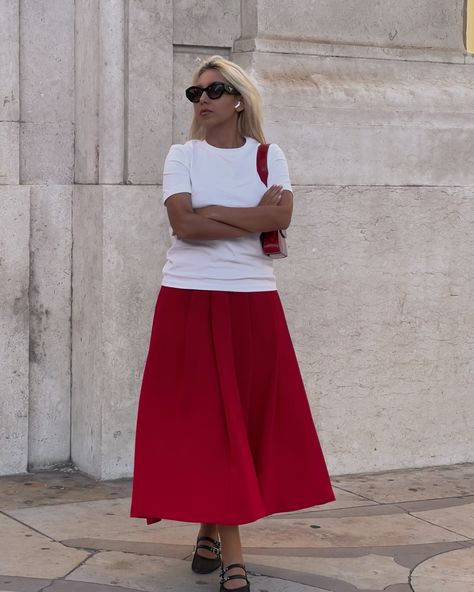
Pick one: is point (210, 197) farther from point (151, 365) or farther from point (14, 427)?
point (14, 427)

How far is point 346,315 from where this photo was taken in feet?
21.0

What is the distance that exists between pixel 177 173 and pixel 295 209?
71.0 inches

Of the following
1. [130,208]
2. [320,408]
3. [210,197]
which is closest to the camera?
[210,197]

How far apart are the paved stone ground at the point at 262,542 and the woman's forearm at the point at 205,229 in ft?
4.21

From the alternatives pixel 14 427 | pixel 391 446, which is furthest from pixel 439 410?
pixel 14 427

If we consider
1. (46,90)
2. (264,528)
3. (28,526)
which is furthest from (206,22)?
(28,526)

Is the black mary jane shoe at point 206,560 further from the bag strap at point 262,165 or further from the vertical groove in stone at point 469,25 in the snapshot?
the vertical groove in stone at point 469,25

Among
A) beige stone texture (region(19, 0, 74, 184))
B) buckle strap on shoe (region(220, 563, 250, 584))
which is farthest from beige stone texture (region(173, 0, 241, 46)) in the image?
buckle strap on shoe (region(220, 563, 250, 584))

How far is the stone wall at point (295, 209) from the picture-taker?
602 cm

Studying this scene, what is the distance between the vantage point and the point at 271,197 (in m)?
4.51

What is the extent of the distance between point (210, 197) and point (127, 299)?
1.62m

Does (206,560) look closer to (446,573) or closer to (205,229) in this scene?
(446,573)

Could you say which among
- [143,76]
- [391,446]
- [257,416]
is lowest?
[391,446]

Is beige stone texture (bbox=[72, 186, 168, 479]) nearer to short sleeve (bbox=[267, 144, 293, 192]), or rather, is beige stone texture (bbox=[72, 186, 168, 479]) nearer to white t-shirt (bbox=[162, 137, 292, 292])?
white t-shirt (bbox=[162, 137, 292, 292])
